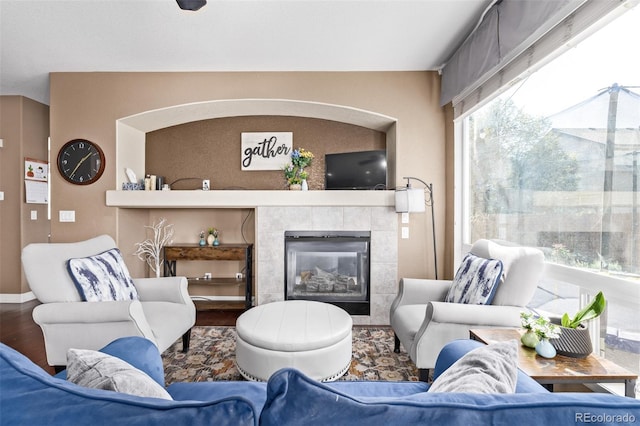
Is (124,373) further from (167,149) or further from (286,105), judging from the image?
(167,149)

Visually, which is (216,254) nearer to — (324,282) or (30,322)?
(324,282)

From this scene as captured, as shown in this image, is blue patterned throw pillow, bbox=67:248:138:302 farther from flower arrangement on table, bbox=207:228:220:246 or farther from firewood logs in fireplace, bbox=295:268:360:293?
firewood logs in fireplace, bbox=295:268:360:293

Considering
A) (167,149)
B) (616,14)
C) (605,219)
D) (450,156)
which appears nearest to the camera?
(616,14)

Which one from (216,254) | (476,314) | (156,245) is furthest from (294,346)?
(156,245)

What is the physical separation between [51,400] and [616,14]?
2.49m

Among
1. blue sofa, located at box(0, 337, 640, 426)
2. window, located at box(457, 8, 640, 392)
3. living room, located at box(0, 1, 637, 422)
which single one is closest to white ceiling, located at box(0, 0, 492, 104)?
living room, located at box(0, 1, 637, 422)

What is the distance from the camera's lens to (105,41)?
2785mm

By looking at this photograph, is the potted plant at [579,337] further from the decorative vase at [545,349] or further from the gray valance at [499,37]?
the gray valance at [499,37]

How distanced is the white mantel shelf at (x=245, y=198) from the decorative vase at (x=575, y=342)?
2.01 meters

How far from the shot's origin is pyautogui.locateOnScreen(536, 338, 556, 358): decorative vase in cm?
141

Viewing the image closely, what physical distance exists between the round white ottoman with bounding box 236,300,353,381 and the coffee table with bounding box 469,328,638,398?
95 cm

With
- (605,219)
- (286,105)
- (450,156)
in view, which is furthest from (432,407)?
(286,105)

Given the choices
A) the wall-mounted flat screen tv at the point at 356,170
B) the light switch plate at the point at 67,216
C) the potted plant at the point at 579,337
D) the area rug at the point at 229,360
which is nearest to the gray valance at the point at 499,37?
the wall-mounted flat screen tv at the point at 356,170

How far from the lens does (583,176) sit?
1771 mm
